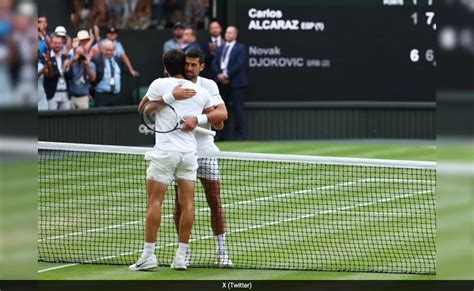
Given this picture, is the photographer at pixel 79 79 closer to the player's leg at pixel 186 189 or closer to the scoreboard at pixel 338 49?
the scoreboard at pixel 338 49

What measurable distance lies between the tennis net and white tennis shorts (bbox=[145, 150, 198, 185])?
1.32 ft

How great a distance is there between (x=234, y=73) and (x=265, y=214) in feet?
31.6

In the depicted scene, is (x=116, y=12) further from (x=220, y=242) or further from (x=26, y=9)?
(x=26, y=9)

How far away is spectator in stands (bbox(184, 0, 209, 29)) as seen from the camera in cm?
2222

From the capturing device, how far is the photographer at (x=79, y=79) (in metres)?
19.5

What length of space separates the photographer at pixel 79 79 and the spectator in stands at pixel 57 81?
162 mm

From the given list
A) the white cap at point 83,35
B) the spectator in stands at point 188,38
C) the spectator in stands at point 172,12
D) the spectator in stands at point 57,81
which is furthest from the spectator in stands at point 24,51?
the spectator in stands at point 172,12

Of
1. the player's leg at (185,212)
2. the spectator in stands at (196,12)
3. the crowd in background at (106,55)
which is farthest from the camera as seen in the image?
the spectator in stands at (196,12)

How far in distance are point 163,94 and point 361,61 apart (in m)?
14.4

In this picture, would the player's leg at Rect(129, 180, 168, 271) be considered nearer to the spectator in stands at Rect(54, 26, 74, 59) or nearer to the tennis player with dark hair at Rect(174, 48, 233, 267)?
the tennis player with dark hair at Rect(174, 48, 233, 267)

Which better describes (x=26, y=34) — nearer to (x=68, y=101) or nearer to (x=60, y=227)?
(x=60, y=227)

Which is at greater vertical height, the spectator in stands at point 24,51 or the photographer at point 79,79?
the spectator in stands at point 24,51

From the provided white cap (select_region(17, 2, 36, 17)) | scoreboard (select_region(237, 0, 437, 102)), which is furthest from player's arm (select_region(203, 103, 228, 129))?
scoreboard (select_region(237, 0, 437, 102))
